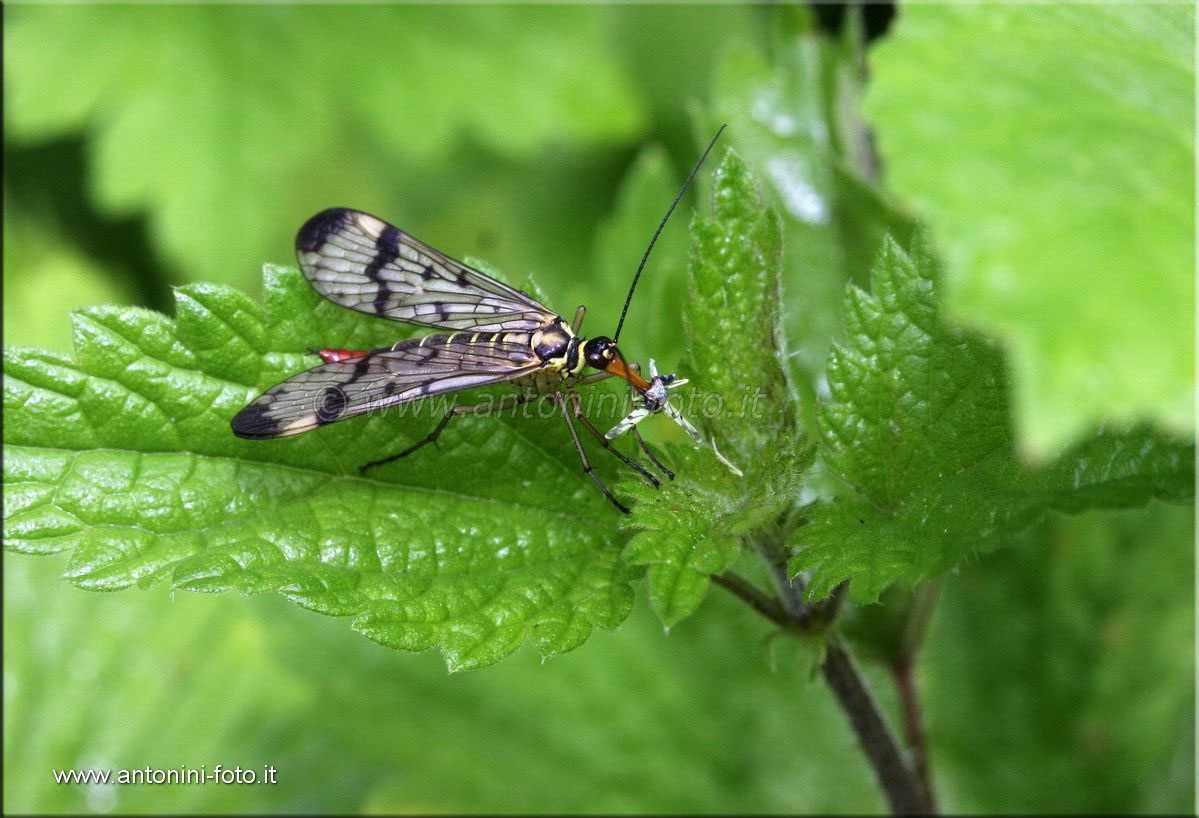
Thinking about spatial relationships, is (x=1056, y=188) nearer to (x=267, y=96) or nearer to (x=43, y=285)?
(x=43, y=285)

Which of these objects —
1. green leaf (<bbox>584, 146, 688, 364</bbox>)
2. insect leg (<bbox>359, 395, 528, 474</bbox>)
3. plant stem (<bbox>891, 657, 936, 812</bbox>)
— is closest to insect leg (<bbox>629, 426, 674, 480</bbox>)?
insect leg (<bbox>359, 395, 528, 474</bbox>)

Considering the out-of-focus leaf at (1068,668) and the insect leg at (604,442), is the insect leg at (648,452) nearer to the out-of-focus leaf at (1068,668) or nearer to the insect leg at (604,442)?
the insect leg at (604,442)

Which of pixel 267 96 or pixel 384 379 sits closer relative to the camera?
pixel 384 379

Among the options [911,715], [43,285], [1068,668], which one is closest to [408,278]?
[911,715]

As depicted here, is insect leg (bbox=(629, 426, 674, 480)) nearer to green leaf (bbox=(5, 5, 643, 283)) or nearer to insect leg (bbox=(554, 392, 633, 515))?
insect leg (bbox=(554, 392, 633, 515))

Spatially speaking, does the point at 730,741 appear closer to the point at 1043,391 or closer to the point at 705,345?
the point at 705,345

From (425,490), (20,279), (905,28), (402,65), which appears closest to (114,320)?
(425,490)
